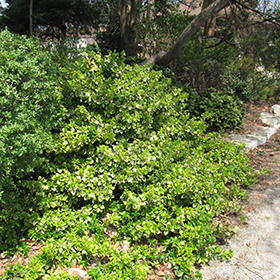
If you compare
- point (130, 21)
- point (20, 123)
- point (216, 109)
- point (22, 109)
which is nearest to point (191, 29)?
point (216, 109)

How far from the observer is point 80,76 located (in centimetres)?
334

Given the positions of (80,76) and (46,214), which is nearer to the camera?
(46,214)

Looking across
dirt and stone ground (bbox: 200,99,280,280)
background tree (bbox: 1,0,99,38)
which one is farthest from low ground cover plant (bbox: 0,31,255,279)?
background tree (bbox: 1,0,99,38)

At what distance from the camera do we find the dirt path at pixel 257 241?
8.60 feet

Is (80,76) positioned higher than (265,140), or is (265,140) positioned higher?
(80,76)

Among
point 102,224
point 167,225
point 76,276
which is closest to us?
point 76,276

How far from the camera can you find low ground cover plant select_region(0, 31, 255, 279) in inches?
103

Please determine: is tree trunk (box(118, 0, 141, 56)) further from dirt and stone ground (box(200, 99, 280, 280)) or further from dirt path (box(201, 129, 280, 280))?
dirt path (box(201, 129, 280, 280))

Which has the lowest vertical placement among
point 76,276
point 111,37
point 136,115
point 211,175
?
point 76,276

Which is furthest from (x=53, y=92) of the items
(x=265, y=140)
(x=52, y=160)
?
(x=265, y=140)

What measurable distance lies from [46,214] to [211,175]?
2.12m

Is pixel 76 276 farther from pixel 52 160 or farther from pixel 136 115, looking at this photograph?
pixel 136 115

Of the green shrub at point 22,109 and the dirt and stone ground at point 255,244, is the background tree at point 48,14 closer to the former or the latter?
the green shrub at point 22,109

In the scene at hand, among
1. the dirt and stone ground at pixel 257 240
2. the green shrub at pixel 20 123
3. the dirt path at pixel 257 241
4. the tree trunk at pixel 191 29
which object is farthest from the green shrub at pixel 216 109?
the green shrub at pixel 20 123
